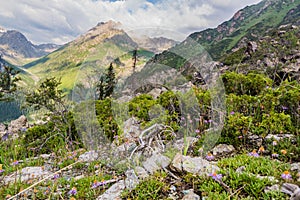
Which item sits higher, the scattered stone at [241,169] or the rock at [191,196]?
the scattered stone at [241,169]

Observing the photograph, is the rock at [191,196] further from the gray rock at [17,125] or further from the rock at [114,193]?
the gray rock at [17,125]

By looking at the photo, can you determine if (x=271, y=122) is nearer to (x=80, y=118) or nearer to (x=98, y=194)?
(x=98, y=194)

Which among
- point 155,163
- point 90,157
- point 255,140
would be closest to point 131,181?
point 155,163

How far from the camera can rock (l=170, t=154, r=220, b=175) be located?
2826 mm

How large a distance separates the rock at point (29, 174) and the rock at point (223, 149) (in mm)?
2989

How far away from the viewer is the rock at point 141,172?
297cm

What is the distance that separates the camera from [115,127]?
5.81 m

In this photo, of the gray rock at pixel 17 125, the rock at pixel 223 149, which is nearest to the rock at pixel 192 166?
the rock at pixel 223 149

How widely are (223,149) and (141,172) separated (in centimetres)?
192

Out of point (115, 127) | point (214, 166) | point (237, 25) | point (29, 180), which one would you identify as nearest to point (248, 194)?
point (214, 166)

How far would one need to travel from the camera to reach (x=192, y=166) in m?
2.92

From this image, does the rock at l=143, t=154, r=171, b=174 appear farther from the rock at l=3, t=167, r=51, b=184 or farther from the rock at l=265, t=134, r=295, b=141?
the rock at l=265, t=134, r=295, b=141

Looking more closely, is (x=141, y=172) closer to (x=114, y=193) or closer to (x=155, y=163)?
(x=155, y=163)

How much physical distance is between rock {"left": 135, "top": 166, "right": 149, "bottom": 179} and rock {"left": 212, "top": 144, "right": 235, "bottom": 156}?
1.61m
